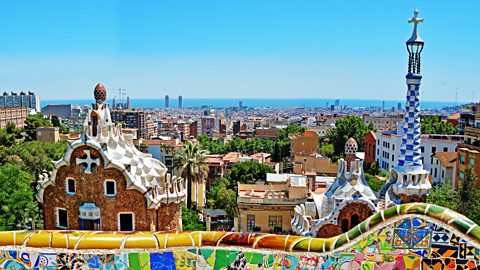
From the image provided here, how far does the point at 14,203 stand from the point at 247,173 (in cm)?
1813

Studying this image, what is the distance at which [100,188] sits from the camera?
46.5ft

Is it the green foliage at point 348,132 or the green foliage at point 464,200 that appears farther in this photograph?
the green foliage at point 348,132

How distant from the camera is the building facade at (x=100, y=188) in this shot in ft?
→ 46.3

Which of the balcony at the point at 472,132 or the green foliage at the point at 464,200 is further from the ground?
the balcony at the point at 472,132

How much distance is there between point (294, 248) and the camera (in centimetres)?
458

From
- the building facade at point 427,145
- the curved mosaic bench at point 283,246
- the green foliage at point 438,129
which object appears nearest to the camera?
the curved mosaic bench at point 283,246

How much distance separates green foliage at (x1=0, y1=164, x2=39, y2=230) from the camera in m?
21.4

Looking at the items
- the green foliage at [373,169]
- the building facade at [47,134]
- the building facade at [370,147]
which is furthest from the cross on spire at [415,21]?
the building facade at [47,134]

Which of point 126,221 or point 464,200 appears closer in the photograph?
point 126,221

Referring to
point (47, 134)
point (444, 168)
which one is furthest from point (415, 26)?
point (47, 134)

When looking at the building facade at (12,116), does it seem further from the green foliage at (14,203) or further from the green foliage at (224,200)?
the green foliage at (14,203)

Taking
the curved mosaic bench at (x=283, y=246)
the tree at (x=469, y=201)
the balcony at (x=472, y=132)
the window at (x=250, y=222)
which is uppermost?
the curved mosaic bench at (x=283, y=246)

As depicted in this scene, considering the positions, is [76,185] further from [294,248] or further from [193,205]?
[193,205]

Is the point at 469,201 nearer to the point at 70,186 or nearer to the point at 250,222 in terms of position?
the point at 250,222
